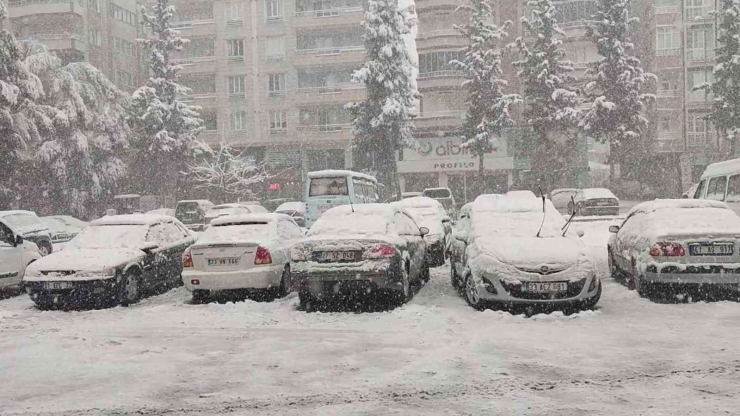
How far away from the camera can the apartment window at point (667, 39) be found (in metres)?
50.0

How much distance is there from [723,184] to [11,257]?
15020mm

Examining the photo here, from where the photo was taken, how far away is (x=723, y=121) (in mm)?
41594

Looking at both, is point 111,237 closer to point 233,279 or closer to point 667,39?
point 233,279

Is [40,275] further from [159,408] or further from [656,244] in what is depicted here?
[656,244]

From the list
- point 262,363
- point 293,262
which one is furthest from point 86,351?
point 293,262

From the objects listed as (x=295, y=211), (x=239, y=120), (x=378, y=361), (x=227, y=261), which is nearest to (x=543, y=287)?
(x=378, y=361)

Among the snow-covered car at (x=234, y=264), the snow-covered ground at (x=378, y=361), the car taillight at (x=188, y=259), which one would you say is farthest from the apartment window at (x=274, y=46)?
the snow-covered ground at (x=378, y=361)

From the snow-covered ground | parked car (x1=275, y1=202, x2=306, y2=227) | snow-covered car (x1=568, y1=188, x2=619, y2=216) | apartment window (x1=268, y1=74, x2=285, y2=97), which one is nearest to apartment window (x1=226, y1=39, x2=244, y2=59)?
apartment window (x1=268, y1=74, x2=285, y2=97)

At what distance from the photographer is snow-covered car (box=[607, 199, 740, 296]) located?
31.1ft

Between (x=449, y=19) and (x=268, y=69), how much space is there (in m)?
13.7

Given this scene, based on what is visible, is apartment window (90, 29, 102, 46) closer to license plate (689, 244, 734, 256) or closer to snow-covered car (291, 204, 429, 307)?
snow-covered car (291, 204, 429, 307)

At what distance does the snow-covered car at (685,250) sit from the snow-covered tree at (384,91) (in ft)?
99.6

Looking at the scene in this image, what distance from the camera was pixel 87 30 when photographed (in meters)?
51.5

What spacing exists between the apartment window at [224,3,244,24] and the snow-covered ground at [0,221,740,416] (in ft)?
150
